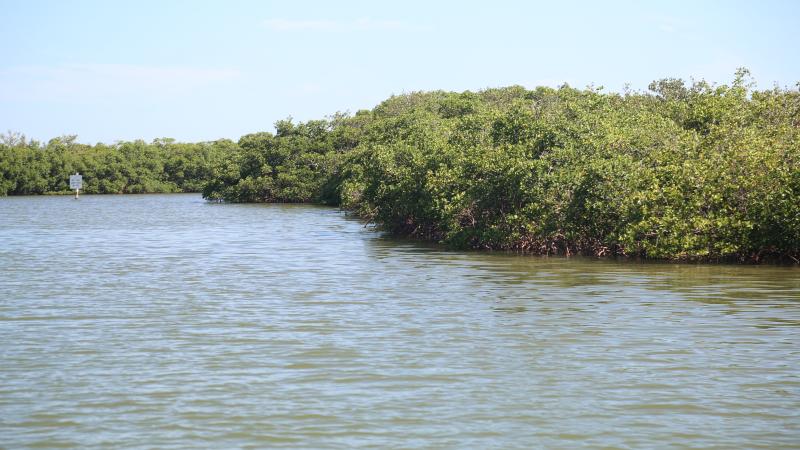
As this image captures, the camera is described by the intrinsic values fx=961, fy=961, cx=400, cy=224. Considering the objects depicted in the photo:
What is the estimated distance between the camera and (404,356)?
40.1 feet

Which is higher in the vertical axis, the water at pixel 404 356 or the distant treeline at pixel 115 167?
the distant treeline at pixel 115 167

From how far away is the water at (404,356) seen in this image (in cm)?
899

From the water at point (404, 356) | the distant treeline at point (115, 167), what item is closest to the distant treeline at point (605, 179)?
the water at point (404, 356)

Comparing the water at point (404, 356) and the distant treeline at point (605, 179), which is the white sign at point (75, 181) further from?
the water at point (404, 356)

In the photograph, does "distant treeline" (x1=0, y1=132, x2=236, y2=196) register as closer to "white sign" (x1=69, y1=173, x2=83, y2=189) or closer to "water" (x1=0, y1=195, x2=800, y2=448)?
"white sign" (x1=69, y1=173, x2=83, y2=189)

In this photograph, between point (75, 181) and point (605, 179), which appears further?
point (75, 181)

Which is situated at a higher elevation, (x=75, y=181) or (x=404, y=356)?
(x=75, y=181)

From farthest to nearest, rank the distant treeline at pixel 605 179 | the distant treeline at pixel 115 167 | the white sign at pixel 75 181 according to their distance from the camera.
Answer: the distant treeline at pixel 115 167, the white sign at pixel 75 181, the distant treeline at pixel 605 179

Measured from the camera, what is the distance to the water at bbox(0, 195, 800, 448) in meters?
8.99

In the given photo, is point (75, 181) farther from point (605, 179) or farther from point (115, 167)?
point (605, 179)

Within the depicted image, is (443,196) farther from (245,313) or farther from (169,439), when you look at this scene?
(169,439)

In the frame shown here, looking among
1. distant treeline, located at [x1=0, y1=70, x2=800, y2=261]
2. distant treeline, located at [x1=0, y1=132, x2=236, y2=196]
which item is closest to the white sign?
distant treeline, located at [x1=0, y1=132, x2=236, y2=196]

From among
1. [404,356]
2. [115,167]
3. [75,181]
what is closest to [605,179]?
[404,356]

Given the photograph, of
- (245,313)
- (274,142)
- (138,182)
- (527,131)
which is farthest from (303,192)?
(245,313)
